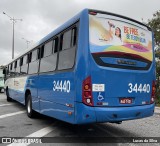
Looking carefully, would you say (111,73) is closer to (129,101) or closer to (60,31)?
(129,101)

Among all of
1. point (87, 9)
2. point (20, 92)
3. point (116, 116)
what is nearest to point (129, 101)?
point (116, 116)

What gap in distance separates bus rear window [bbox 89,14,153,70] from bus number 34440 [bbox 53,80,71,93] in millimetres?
955

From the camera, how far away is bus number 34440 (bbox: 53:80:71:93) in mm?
6941

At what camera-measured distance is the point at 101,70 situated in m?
6.63

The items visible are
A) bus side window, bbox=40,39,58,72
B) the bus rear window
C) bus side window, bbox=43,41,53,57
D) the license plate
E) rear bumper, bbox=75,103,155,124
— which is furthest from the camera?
bus side window, bbox=43,41,53,57

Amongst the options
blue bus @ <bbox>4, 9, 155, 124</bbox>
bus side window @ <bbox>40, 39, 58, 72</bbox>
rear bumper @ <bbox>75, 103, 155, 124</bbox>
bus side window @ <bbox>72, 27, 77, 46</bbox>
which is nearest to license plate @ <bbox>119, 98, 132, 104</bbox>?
blue bus @ <bbox>4, 9, 155, 124</bbox>

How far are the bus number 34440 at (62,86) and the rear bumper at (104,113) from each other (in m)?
0.69

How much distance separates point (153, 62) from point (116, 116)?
2.16 m

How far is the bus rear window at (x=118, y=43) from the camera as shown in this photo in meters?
6.71

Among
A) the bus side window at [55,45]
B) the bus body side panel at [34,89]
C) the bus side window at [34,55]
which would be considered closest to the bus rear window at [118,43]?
the bus side window at [55,45]

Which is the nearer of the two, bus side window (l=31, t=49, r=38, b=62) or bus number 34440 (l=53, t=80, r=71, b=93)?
bus number 34440 (l=53, t=80, r=71, b=93)

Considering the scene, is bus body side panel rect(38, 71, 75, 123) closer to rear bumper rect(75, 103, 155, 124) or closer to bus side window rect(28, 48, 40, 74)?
rear bumper rect(75, 103, 155, 124)

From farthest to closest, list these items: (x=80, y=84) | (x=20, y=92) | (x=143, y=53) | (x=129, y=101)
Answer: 1. (x=20, y=92)
2. (x=143, y=53)
3. (x=129, y=101)
4. (x=80, y=84)

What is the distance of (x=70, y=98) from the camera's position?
6746 millimetres
